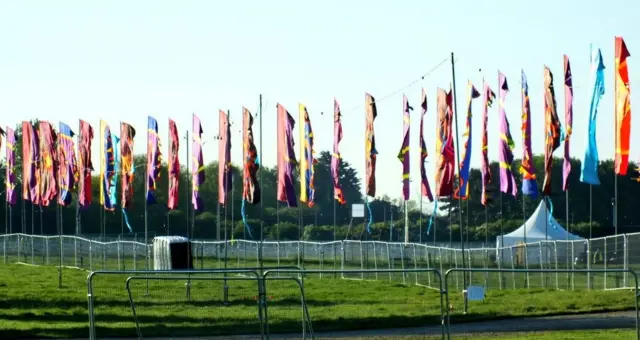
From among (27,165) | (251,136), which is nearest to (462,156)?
(251,136)

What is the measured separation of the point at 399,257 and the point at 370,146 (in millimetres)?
14224

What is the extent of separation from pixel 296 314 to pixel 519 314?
11.9 m

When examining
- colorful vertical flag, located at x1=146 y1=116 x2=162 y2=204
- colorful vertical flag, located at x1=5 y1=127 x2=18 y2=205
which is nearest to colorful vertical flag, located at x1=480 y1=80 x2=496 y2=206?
colorful vertical flag, located at x1=146 y1=116 x2=162 y2=204

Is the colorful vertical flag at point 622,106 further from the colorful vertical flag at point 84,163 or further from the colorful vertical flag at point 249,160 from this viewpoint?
the colorful vertical flag at point 84,163

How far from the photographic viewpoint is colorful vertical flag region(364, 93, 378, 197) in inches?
1794

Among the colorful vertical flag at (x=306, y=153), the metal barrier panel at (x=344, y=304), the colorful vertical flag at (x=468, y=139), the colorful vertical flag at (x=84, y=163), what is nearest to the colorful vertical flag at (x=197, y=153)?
the colorful vertical flag at (x=306, y=153)

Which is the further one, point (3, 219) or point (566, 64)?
point (3, 219)

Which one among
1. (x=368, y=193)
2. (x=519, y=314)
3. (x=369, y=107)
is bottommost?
(x=519, y=314)

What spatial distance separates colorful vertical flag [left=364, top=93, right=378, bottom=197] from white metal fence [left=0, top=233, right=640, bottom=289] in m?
3.58

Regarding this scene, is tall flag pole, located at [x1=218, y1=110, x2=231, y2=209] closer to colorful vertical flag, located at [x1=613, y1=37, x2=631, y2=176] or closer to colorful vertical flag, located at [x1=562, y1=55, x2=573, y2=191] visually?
colorful vertical flag, located at [x1=562, y1=55, x2=573, y2=191]

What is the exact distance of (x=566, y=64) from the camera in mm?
38969

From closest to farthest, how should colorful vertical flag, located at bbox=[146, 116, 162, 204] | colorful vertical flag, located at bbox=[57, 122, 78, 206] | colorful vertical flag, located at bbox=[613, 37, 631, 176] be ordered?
colorful vertical flag, located at bbox=[613, 37, 631, 176]
colorful vertical flag, located at bbox=[146, 116, 162, 204]
colorful vertical flag, located at bbox=[57, 122, 78, 206]

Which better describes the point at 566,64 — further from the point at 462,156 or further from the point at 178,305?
the point at 178,305

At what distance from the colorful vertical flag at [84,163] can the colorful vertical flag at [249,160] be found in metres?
11.4
